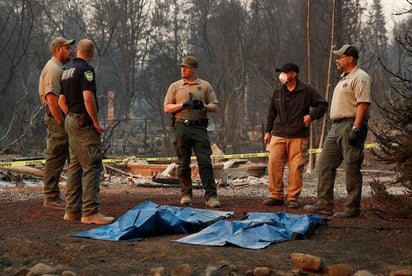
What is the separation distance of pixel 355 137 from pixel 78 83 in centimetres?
331

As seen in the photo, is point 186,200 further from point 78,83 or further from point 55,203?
point 78,83

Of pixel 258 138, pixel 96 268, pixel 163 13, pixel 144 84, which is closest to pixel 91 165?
pixel 96 268

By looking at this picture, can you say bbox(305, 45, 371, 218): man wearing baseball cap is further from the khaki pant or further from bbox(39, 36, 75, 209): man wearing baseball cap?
bbox(39, 36, 75, 209): man wearing baseball cap

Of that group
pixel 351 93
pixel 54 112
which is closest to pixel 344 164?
pixel 351 93

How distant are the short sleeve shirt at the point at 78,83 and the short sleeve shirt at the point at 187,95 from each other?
5.62ft

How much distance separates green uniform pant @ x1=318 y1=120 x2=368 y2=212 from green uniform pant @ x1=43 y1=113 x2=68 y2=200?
3438mm

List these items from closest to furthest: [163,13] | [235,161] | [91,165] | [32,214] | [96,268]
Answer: [96,268]
[91,165]
[32,214]
[235,161]
[163,13]

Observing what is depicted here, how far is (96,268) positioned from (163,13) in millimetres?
38772

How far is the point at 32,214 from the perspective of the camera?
8.47m

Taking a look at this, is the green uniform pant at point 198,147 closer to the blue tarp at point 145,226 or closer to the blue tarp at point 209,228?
the blue tarp at point 209,228

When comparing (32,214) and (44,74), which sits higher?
(44,74)

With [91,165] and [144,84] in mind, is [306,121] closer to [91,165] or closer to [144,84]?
[91,165]

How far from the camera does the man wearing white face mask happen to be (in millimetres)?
9172

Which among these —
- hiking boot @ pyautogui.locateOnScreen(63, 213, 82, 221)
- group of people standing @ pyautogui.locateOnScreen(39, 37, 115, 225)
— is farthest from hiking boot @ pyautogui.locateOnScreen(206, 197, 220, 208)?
hiking boot @ pyautogui.locateOnScreen(63, 213, 82, 221)
